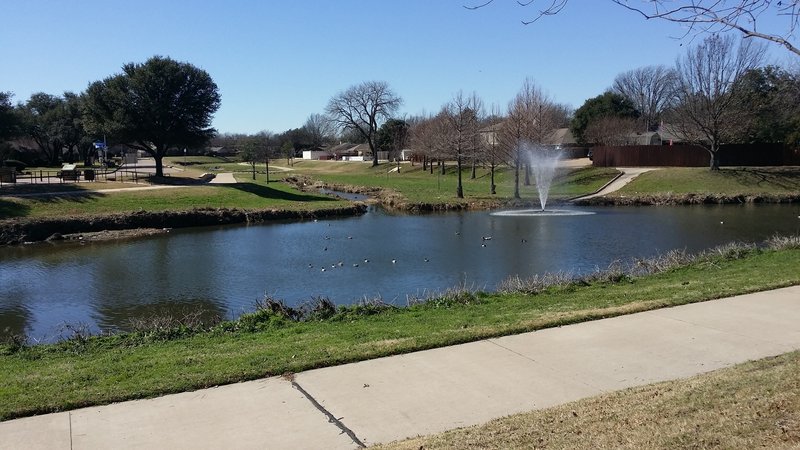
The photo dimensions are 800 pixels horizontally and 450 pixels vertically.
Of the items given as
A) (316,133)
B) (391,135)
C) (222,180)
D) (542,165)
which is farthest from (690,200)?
(316,133)

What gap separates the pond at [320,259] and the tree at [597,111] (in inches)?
2151

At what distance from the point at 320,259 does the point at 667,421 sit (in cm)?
1930

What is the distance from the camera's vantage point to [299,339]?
379 inches

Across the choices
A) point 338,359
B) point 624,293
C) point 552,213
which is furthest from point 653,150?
point 338,359

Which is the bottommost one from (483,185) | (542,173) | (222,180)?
(483,185)

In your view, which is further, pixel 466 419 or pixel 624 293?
pixel 624 293

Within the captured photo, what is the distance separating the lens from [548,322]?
9461 mm

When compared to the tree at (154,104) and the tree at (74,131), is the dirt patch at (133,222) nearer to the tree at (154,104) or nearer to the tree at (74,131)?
the tree at (154,104)

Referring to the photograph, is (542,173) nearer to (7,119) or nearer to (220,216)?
(220,216)

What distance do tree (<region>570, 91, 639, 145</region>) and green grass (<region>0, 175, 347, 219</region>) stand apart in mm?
54651

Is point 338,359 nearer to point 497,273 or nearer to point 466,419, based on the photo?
point 466,419

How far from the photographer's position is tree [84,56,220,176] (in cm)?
5066

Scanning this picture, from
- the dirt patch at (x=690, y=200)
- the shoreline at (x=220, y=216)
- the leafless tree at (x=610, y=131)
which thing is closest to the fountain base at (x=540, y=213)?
the shoreline at (x=220, y=216)

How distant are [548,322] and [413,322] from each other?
7.51 ft
